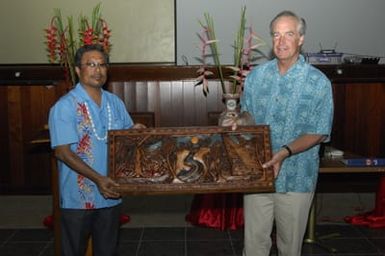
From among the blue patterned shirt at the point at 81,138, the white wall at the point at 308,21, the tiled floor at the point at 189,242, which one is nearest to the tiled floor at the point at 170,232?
the tiled floor at the point at 189,242

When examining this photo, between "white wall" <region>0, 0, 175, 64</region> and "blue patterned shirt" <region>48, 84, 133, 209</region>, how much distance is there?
2844mm

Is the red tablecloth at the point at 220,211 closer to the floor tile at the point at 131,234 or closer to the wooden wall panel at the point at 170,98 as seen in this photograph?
the floor tile at the point at 131,234

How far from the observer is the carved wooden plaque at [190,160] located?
1892 millimetres

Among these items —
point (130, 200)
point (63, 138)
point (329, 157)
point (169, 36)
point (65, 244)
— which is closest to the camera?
point (63, 138)

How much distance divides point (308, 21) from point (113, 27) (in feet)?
6.54

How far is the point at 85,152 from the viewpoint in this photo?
78.2 inches

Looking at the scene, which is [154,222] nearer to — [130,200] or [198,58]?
[130,200]

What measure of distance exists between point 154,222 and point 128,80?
147cm

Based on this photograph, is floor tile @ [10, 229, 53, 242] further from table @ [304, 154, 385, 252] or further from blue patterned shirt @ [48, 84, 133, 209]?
table @ [304, 154, 385, 252]

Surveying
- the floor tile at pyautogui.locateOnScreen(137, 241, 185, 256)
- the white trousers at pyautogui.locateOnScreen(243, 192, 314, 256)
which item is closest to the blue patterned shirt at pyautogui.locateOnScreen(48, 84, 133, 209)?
the white trousers at pyautogui.locateOnScreen(243, 192, 314, 256)

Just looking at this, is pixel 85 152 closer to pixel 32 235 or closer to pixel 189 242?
pixel 189 242

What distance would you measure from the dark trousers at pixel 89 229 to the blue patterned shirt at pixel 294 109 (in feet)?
2.51

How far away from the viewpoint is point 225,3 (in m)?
4.80

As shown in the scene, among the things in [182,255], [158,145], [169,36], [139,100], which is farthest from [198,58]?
[158,145]
